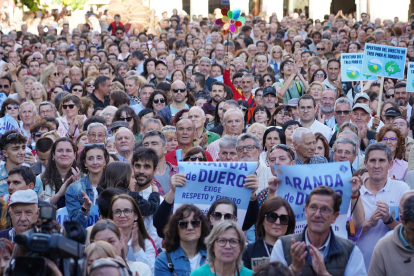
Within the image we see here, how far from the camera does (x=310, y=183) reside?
20.8 feet

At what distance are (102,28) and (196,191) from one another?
72.5 feet

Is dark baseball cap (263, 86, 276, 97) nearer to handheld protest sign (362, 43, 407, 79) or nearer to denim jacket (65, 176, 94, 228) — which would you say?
handheld protest sign (362, 43, 407, 79)

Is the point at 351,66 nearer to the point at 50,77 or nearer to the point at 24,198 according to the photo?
the point at 50,77

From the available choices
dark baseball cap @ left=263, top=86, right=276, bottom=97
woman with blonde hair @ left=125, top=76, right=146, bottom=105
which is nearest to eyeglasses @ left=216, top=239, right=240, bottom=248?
dark baseball cap @ left=263, top=86, right=276, bottom=97

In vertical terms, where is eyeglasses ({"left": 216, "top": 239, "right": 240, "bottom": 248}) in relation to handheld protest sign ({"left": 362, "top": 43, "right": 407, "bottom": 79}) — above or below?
below

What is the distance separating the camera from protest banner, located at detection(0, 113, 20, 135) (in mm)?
11711

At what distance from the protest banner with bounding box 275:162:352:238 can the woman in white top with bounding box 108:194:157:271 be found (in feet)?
4.00

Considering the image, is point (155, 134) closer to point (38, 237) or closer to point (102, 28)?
point (38, 237)

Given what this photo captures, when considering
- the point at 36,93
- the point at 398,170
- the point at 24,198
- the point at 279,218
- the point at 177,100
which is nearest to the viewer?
the point at 279,218

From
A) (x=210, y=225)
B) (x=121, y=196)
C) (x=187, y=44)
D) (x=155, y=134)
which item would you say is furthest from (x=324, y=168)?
(x=187, y=44)

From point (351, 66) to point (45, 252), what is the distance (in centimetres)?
1060

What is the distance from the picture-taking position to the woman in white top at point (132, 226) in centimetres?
643

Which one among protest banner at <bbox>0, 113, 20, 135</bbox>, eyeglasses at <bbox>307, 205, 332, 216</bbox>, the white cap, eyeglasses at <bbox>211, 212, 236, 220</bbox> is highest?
protest banner at <bbox>0, 113, 20, 135</bbox>

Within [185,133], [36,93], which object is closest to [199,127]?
[185,133]
